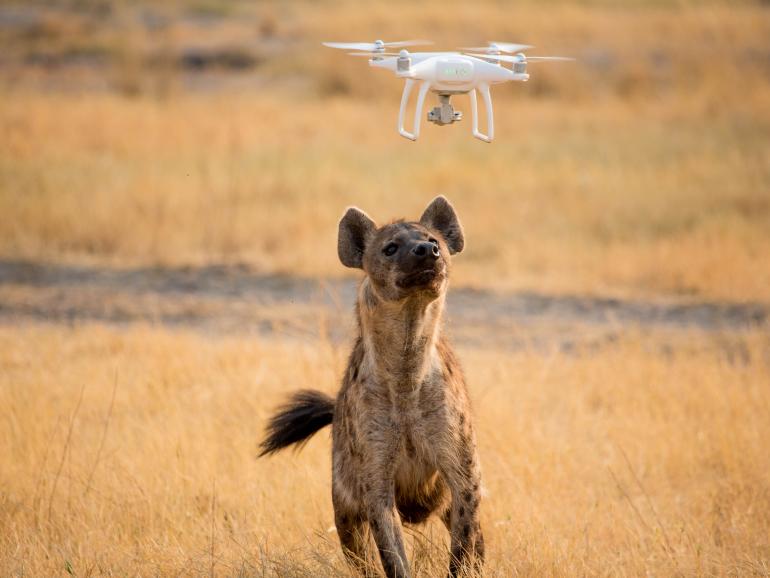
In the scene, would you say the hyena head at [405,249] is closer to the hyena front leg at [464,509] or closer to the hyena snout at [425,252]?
the hyena snout at [425,252]

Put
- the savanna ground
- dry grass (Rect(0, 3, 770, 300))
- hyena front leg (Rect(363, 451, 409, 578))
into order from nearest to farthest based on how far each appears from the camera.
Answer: hyena front leg (Rect(363, 451, 409, 578)), the savanna ground, dry grass (Rect(0, 3, 770, 300))

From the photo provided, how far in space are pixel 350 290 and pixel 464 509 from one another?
18.7ft

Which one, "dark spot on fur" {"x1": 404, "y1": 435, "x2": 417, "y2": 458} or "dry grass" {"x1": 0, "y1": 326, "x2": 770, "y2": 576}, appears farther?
"dry grass" {"x1": 0, "y1": 326, "x2": 770, "y2": 576}

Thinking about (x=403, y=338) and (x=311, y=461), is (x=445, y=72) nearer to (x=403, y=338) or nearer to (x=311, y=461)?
(x=403, y=338)

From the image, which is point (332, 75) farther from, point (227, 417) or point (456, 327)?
point (227, 417)

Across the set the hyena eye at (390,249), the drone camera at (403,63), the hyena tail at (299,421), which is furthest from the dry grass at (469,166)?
the drone camera at (403,63)

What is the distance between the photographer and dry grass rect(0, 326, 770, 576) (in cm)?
471

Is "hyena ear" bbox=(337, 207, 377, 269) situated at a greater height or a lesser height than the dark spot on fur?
greater

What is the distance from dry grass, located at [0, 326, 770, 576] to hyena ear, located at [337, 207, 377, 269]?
1152 millimetres

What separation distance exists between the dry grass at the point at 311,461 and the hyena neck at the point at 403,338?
83cm

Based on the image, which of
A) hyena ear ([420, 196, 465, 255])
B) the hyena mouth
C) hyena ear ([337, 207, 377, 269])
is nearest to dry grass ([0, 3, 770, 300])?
hyena ear ([420, 196, 465, 255])

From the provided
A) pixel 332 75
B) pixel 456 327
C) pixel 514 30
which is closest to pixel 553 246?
pixel 456 327

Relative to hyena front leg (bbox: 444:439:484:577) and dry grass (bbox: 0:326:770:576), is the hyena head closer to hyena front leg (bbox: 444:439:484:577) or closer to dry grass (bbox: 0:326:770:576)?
hyena front leg (bbox: 444:439:484:577)

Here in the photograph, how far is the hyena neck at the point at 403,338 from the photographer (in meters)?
4.08
